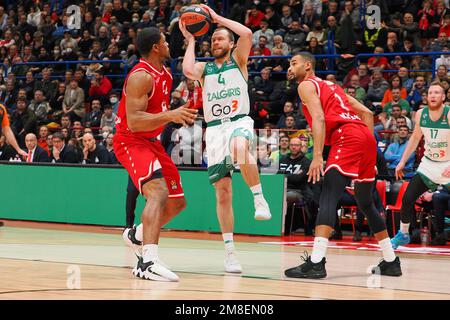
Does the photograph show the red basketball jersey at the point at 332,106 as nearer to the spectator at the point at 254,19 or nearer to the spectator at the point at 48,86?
the spectator at the point at 254,19

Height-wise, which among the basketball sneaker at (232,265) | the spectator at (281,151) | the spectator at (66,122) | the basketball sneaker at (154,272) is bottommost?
the basketball sneaker at (232,265)

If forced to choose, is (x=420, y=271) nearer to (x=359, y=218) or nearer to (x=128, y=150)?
(x=128, y=150)

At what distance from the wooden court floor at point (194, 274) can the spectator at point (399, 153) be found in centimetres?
346

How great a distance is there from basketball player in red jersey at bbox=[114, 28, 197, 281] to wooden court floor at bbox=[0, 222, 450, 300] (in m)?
0.37

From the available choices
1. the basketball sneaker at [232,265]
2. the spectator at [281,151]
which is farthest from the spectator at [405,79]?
the basketball sneaker at [232,265]

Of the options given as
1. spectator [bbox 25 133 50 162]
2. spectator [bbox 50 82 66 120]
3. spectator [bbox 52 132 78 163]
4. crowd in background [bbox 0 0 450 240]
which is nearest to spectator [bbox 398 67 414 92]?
crowd in background [bbox 0 0 450 240]

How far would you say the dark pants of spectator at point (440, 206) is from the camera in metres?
13.9

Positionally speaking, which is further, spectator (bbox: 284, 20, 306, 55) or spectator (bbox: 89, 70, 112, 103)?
spectator (bbox: 89, 70, 112, 103)

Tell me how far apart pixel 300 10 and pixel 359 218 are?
27.7 feet

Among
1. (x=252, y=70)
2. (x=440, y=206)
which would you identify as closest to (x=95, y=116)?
(x=252, y=70)

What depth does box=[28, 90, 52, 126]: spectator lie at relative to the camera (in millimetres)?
22761

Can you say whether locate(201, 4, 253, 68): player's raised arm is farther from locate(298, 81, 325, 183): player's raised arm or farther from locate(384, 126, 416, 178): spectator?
locate(384, 126, 416, 178): spectator

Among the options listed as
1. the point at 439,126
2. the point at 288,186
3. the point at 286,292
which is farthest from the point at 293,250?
the point at 286,292

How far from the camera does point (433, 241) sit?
1405cm
